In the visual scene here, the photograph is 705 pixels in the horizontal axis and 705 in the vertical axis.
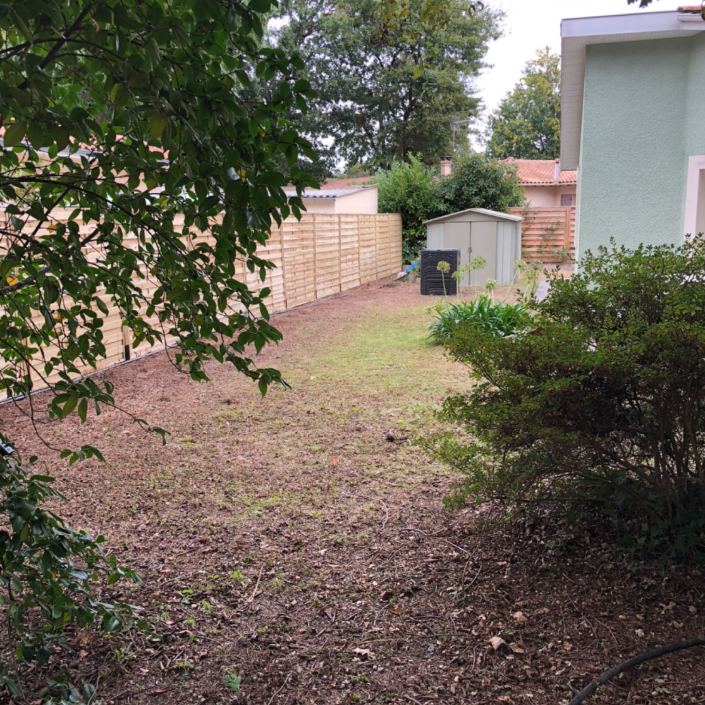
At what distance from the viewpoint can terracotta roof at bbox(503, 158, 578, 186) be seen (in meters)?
35.4

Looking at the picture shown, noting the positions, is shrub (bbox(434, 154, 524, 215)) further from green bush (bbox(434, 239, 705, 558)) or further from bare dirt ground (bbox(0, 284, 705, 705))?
green bush (bbox(434, 239, 705, 558))

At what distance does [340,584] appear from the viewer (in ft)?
11.2

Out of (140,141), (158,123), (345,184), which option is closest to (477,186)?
(345,184)

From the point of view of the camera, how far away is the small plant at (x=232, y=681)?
8.54 ft

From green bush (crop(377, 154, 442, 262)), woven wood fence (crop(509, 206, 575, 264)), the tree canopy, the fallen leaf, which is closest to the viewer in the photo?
the fallen leaf

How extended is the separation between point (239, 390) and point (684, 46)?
659 centimetres

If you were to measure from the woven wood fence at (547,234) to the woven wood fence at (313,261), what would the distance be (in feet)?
19.0

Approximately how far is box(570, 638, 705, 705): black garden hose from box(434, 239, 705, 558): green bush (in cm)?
52

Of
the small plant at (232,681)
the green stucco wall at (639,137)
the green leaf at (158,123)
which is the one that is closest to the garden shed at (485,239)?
the green stucco wall at (639,137)

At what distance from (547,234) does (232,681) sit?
2364 centimetres

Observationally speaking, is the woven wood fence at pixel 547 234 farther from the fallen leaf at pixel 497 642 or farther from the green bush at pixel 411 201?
the fallen leaf at pixel 497 642

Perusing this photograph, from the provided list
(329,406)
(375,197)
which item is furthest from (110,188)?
(375,197)

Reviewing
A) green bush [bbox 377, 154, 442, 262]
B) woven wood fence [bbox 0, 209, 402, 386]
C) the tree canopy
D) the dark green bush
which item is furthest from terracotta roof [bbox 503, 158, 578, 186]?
the dark green bush

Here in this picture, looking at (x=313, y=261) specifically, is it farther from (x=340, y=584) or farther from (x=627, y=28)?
(x=340, y=584)
